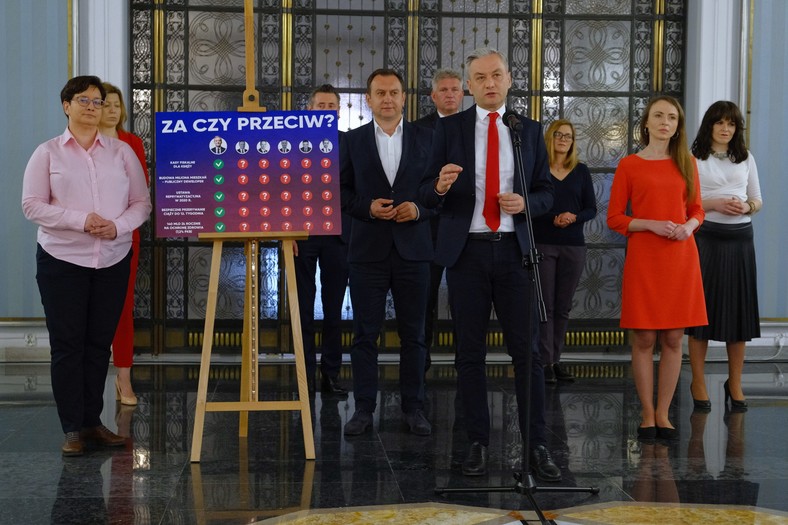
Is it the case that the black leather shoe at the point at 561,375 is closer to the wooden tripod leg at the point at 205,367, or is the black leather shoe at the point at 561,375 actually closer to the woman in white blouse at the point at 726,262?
the woman in white blouse at the point at 726,262

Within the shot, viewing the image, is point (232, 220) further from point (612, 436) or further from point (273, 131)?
point (612, 436)

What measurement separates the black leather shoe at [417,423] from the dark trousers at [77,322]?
149cm

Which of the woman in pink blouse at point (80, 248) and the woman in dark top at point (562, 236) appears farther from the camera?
the woman in dark top at point (562, 236)

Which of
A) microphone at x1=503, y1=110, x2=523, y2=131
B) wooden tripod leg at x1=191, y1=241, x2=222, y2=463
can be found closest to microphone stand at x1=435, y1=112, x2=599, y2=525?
microphone at x1=503, y1=110, x2=523, y2=131

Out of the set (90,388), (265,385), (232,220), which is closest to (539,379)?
(232,220)

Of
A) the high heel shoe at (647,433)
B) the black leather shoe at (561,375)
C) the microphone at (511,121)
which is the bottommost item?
the high heel shoe at (647,433)

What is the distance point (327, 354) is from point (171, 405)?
3.20 feet

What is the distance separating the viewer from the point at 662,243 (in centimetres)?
477

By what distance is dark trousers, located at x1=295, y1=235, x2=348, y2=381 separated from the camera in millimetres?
5828

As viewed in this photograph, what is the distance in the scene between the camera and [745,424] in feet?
17.0

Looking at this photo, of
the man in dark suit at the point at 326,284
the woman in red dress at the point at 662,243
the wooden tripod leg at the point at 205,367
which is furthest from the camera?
the man in dark suit at the point at 326,284

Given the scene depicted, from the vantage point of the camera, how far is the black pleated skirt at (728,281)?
5.57 meters

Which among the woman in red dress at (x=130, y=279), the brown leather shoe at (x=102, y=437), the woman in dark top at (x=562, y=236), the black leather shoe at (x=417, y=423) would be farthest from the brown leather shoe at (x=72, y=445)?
the woman in dark top at (x=562, y=236)

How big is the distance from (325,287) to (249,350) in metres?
1.22
